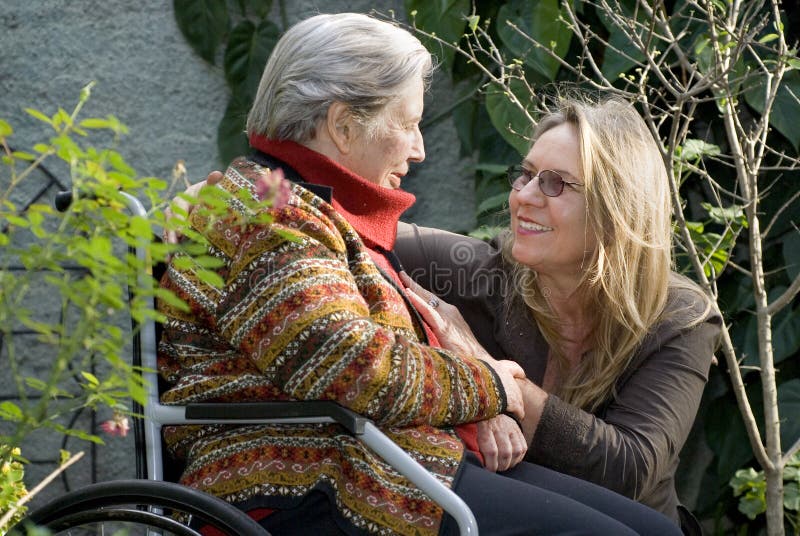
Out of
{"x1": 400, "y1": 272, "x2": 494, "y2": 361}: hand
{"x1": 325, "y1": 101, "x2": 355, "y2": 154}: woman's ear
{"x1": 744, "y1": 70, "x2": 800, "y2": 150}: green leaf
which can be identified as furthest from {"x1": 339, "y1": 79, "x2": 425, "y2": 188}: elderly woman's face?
{"x1": 744, "y1": 70, "x2": 800, "y2": 150}: green leaf

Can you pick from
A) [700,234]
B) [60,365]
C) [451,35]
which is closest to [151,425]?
[60,365]

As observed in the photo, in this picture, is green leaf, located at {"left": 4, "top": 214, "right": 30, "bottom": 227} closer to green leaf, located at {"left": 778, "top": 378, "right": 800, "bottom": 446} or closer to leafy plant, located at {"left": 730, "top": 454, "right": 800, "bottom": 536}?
leafy plant, located at {"left": 730, "top": 454, "right": 800, "bottom": 536}

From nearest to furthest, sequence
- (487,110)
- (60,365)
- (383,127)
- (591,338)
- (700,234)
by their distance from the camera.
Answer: (60,365), (383,127), (591,338), (700,234), (487,110)

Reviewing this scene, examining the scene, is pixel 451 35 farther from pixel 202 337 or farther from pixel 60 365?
pixel 60 365

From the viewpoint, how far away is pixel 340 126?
2271 millimetres

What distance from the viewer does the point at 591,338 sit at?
2.65 metres

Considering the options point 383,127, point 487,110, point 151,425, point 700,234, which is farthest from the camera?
point 487,110

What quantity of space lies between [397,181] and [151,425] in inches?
30.3

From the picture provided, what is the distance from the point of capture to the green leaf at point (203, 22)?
3.89 m

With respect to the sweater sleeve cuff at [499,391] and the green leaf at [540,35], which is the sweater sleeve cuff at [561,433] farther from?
the green leaf at [540,35]

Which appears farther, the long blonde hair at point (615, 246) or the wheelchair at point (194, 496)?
the long blonde hair at point (615, 246)

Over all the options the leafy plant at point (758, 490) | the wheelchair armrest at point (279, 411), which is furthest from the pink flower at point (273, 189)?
the leafy plant at point (758, 490)

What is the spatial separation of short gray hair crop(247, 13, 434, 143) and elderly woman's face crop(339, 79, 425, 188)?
3 cm

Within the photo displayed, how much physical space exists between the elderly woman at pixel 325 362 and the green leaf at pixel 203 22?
174cm
